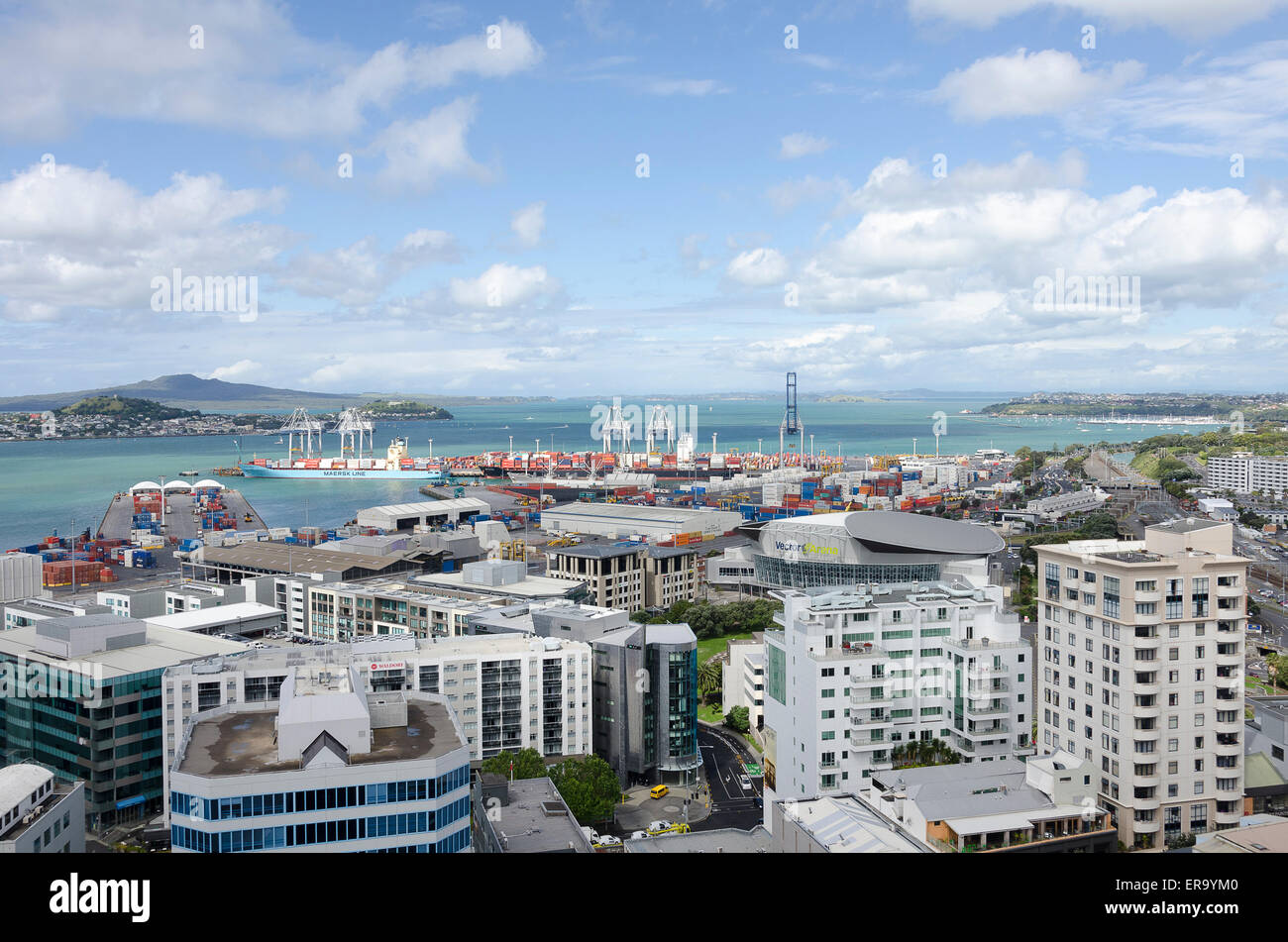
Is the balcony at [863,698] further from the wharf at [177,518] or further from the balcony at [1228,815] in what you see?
the wharf at [177,518]

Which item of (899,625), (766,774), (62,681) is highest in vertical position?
(899,625)

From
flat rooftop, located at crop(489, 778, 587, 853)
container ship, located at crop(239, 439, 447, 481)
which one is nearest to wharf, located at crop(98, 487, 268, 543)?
container ship, located at crop(239, 439, 447, 481)

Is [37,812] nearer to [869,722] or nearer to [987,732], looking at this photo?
[869,722]

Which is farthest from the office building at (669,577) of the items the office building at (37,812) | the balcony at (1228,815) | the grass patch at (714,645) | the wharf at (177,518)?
the wharf at (177,518)
